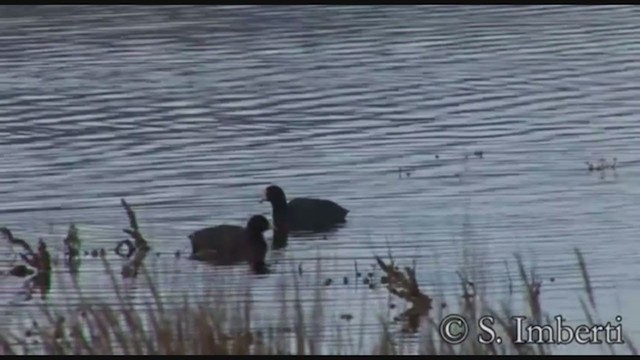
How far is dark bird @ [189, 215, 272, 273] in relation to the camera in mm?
13773

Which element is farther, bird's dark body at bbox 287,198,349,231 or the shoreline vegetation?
bird's dark body at bbox 287,198,349,231

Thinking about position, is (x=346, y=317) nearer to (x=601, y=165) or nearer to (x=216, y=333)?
(x=216, y=333)

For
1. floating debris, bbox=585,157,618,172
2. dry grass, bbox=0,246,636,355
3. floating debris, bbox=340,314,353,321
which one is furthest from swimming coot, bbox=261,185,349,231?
dry grass, bbox=0,246,636,355

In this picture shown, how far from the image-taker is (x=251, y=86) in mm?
24500

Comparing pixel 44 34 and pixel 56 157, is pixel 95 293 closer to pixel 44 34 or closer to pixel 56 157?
pixel 56 157

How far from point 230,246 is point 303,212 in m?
2.13

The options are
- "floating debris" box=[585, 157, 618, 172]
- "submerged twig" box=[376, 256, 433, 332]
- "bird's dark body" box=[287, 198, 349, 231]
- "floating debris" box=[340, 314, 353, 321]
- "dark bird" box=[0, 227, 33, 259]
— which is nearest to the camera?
"submerged twig" box=[376, 256, 433, 332]

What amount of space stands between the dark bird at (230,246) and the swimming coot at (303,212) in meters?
0.60

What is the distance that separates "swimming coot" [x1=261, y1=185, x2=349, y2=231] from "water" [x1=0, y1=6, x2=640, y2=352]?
0.75ft

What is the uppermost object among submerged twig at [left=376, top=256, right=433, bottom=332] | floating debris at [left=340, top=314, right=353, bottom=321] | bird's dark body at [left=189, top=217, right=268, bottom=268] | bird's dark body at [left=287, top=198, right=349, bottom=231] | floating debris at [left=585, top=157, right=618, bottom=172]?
floating debris at [left=585, top=157, right=618, bottom=172]

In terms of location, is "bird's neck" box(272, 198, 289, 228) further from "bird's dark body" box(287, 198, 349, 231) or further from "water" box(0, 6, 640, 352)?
"water" box(0, 6, 640, 352)

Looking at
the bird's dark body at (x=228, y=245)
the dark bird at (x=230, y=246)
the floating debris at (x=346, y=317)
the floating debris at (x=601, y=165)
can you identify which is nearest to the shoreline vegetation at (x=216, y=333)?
the floating debris at (x=346, y=317)

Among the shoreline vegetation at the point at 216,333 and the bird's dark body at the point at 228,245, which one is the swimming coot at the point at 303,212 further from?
the shoreline vegetation at the point at 216,333

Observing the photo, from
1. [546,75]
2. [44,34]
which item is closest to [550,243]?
[546,75]
